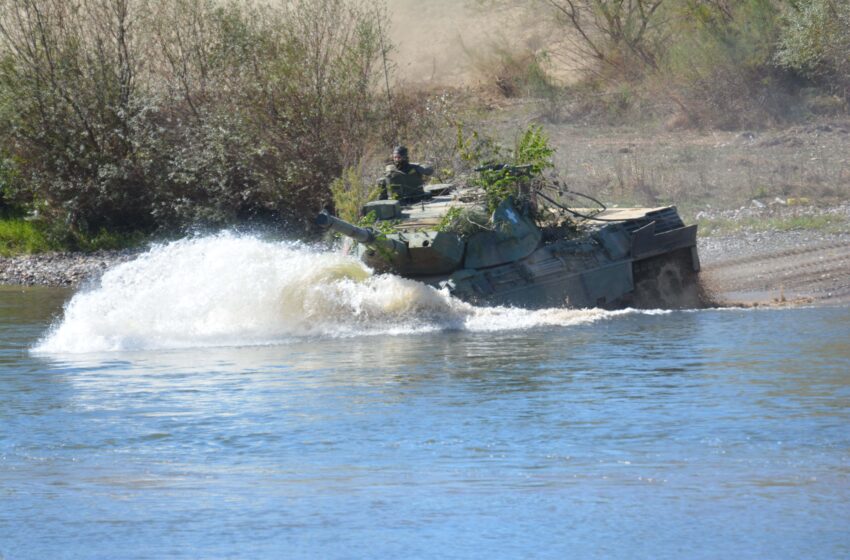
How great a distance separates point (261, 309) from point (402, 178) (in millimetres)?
3292

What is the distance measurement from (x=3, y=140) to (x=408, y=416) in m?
24.2

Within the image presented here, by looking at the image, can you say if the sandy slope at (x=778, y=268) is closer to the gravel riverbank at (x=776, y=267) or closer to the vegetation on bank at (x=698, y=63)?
the gravel riverbank at (x=776, y=267)

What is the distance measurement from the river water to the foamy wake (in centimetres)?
4

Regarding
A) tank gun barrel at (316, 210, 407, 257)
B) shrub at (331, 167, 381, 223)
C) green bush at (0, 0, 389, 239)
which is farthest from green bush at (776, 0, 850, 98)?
tank gun barrel at (316, 210, 407, 257)

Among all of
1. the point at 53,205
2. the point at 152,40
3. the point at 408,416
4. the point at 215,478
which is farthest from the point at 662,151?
the point at 215,478

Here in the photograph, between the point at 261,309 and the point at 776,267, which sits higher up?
the point at 261,309

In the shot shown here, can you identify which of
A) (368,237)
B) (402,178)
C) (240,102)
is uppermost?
(240,102)

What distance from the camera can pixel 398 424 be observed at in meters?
12.5

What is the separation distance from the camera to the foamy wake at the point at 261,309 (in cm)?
1883

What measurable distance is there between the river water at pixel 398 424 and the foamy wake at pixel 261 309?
0.04 meters

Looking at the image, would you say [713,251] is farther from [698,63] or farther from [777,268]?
[698,63]

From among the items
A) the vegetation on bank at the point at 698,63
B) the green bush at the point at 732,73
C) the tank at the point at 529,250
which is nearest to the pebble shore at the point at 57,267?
the tank at the point at 529,250

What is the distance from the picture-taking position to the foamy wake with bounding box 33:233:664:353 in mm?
18828

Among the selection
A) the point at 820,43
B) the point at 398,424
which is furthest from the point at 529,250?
the point at 820,43
